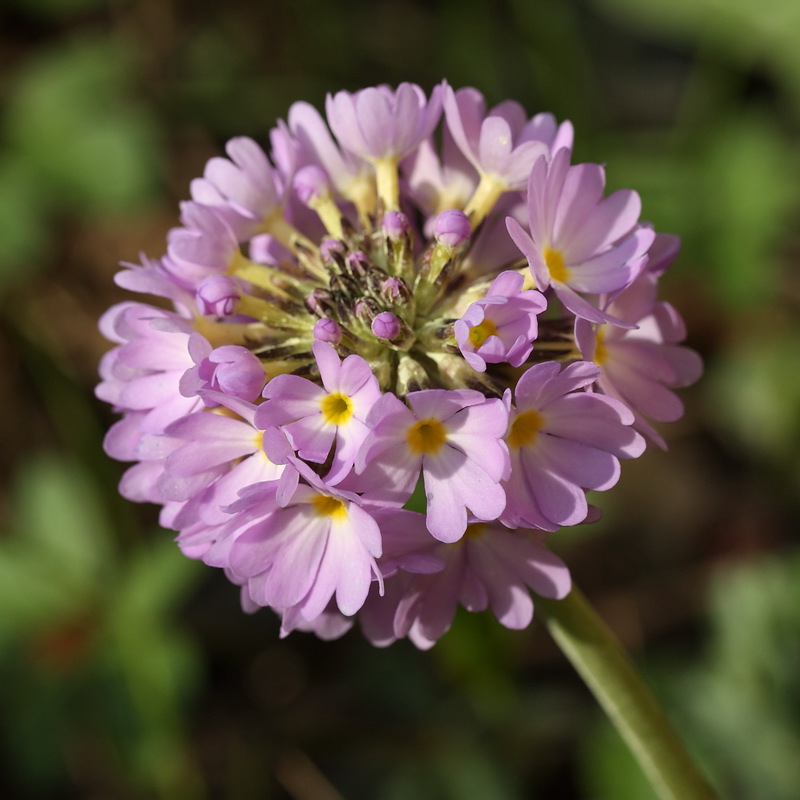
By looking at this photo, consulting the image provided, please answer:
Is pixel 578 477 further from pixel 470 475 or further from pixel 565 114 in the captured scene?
pixel 565 114

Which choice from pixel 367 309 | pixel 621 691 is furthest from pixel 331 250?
pixel 621 691

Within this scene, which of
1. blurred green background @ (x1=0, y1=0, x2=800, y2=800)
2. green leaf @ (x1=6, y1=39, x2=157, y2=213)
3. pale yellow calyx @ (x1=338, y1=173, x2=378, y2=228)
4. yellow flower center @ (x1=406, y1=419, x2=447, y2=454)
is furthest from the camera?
green leaf @ (x1=6, y1=39, x2=157, y2=213)

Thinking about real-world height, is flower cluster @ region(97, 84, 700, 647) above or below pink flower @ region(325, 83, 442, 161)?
below

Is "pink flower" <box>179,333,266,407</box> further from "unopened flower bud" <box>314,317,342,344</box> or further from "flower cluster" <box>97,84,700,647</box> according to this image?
"unopened flower bud" <box>314,317,342,344</box>

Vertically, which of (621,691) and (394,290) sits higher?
(394,290)

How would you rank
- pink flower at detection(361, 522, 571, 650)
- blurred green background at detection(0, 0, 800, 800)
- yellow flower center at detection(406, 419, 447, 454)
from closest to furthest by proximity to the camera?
yellow flower center at detection(406, 419, 447, 454), pink flower at detection(361, 522, 571, 650), blurred green background at detection(0, 0, 800, 800)

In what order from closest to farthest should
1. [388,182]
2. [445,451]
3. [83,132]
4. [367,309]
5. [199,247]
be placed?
1. [445,451]
2. [367,309]
3. [199,247]
4. [388,182]
5. [83,132]

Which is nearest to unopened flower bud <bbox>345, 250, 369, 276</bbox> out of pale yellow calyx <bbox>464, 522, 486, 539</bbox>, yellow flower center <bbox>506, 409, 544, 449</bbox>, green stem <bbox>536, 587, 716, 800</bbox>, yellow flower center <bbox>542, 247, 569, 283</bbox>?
yellow flower center <bbox>542, 247, 569, 283</bbox>

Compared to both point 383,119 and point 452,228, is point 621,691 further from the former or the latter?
point 383,119
